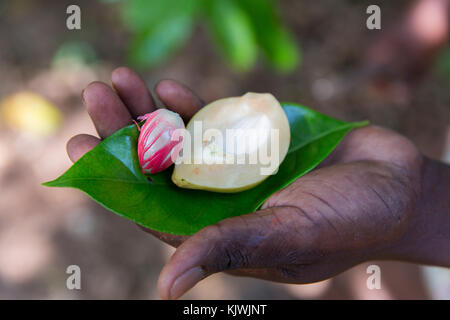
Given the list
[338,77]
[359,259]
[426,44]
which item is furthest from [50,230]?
[426,44]

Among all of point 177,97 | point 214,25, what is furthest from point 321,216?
point 214,25

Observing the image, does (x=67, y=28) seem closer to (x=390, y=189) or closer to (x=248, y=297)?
(x=248, y=297)

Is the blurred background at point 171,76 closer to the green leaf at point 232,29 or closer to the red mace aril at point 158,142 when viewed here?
the green leaf at point 232,29

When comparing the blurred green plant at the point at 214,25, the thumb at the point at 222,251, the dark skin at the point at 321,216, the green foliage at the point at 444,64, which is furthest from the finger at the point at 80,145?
the green foliage at the point at 444,64

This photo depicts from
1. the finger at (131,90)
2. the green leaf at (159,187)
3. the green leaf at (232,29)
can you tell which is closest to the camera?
the green leaf at (159,187)

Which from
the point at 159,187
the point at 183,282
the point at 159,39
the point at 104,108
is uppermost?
the point at 159,39

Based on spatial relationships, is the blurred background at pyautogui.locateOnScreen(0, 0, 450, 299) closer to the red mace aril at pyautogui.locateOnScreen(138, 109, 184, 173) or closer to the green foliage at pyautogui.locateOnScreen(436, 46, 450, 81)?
the green foliage at pyautogui.locateOnScreen(436, 46, 450, 81)

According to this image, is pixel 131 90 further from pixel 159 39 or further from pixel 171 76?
pixel 171 76
